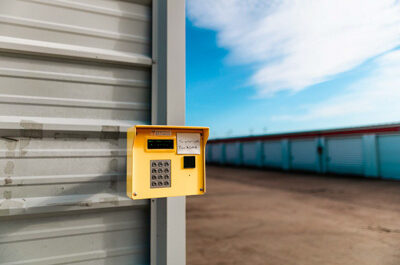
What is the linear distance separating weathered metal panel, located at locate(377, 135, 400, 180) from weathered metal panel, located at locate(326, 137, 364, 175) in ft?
2.94

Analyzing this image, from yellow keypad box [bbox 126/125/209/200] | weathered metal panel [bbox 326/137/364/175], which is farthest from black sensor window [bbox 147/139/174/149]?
weathered metal panel [bbox 326/137/364/175]

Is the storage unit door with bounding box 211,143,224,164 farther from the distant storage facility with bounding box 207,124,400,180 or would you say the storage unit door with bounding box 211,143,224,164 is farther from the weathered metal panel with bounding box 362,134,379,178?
the weathered metal panel with bounding box 362,134,379,178

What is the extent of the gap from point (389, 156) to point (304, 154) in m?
4.70

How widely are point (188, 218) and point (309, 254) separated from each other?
2.64m

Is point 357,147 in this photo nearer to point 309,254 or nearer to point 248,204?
point 248,204

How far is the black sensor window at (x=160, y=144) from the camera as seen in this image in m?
1.87

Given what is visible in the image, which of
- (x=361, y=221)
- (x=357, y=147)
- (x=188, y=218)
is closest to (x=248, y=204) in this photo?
(x=188, y=218)

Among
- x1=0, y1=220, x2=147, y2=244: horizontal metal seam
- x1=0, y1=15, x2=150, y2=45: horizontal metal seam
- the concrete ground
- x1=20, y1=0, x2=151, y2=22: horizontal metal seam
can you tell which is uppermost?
x1=20, y1=0, x2=151, y2=22: horizontal metal seam

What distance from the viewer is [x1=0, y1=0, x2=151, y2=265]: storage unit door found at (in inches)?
73.4

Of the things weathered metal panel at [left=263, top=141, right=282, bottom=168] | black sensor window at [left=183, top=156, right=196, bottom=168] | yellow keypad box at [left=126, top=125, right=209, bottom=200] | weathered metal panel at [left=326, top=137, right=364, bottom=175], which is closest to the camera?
yellow keypad box at [left=126, top=125, right=209, bottom=200]

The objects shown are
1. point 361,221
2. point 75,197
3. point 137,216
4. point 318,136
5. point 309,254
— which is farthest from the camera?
point 318,136

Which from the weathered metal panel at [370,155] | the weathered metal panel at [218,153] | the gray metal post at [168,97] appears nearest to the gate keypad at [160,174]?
the gray metal post at [168,97]

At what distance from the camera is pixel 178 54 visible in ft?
7.22

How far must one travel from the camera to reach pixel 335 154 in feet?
47.7
